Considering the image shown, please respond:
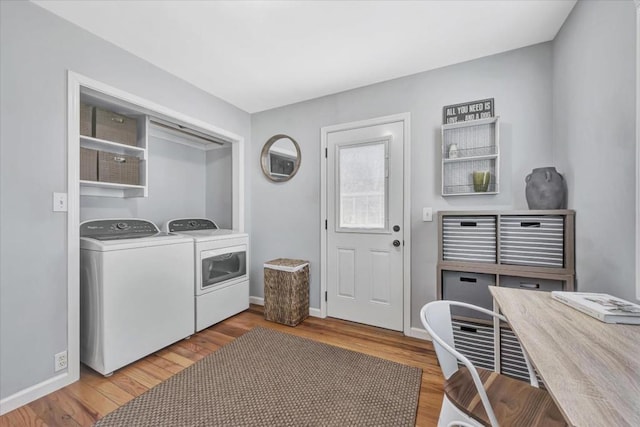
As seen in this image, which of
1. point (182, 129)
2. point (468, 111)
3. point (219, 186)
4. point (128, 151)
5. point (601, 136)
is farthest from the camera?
point (219, 186)

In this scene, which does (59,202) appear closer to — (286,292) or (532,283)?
(286,292)

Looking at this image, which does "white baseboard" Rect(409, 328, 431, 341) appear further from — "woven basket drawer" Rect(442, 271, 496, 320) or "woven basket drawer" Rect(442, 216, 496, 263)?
"woven basket drawer" Rect(442, 216, 496, 263)

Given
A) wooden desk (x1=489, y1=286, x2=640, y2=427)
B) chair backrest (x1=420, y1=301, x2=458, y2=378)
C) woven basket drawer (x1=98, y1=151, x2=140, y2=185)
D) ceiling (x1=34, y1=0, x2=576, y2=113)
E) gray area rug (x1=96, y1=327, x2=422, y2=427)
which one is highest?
ceiling (x1=34, y1=0, x2=576, y2=113)

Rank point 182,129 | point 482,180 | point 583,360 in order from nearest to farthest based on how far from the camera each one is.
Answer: point 583,360
point 482,180
point 182,129

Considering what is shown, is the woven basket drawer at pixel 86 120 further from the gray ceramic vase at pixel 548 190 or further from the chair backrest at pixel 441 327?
the gray ceramic vase at pixel 548 190

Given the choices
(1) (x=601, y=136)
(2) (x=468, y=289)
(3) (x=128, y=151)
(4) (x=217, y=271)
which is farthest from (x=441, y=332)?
(3) (x=128, y=151)

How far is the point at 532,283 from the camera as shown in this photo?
6.11 ft

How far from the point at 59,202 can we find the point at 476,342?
308 cm

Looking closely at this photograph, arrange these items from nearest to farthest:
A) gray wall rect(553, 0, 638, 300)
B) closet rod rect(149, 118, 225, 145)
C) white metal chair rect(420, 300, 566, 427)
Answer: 1. white metal chair rect(420, 300, 566, 427)
2. gray wall rect(553, 0, 638, 300)
3. closet rod rect(149, 118, 225, 145)

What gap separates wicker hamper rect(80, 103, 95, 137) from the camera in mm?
2109

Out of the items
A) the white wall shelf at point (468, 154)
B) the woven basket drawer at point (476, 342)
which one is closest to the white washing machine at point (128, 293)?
the woven basket drawer at point (476, 342)

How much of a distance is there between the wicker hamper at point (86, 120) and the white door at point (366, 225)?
2101mm

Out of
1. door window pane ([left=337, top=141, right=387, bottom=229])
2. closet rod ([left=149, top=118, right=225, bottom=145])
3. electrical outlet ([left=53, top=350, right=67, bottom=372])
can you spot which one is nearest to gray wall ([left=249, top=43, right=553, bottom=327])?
door window pane ([left=337, top=141, right=387, bottom=229])

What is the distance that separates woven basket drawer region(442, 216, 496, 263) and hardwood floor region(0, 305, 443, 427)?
0.88m
